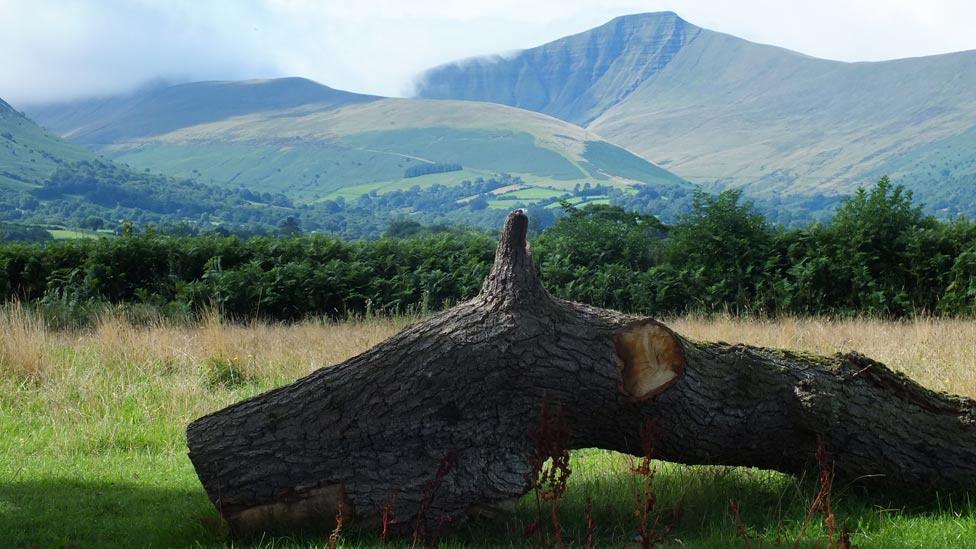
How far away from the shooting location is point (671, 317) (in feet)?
48.5

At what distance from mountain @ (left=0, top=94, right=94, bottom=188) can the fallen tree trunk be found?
153368mm

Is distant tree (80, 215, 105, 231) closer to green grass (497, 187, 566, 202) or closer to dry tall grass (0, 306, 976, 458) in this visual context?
dry tall grass (0, 306, 976, 458)

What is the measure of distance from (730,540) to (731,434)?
0.76m

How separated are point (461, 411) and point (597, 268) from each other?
1102 centimetres

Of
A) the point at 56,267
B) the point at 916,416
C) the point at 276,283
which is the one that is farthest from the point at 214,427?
the point at 56,267

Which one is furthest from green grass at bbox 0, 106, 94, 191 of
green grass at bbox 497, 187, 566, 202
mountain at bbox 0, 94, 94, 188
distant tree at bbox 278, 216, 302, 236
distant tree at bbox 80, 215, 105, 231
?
distant tree at bbox 278, 216, 302, 236

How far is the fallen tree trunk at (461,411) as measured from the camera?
5184 mm

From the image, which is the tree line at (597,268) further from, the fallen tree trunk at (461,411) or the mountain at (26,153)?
the mountain at (26,153)

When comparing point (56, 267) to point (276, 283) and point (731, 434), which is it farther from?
→ point (731, 434)

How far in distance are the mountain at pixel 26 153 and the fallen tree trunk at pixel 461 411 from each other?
503ft

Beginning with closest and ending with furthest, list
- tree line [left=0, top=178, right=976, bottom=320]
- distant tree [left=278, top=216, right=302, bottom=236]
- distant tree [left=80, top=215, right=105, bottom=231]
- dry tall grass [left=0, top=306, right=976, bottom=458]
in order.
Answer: dry tall grass [left=0, top=306, right=976, bottom=458]
tree line [left=0, top=178, right=976, bottom=320]
distant tree [left=278, top=216, right=302, bottom=236]
distant tree [left=80, top=215, right=105, bottom=231]

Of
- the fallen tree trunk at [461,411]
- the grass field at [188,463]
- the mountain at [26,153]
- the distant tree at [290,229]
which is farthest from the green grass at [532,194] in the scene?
the fallen tree trunk at [461,411]

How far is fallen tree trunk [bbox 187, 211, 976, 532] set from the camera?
17.0ft

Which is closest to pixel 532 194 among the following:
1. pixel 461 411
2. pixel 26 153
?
pixel 26 153
